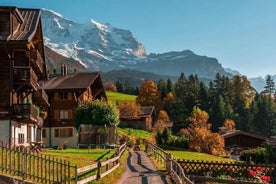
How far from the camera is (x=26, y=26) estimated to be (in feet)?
123

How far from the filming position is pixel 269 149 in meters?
40.7

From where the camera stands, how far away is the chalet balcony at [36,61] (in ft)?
126

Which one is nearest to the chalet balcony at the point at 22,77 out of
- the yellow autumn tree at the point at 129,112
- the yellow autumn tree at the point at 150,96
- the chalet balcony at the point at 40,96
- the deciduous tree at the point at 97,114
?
the chalet balcony at the point at 40,96

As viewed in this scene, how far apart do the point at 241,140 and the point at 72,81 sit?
42.6 m

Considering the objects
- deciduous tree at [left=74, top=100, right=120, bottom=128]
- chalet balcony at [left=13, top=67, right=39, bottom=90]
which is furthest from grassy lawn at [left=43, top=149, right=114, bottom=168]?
deciduous tree at [left=74, top=100, right=120, bottom=128]

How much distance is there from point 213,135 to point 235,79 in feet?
256

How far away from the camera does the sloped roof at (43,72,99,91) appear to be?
66.6 m

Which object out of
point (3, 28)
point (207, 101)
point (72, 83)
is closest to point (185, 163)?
point (3, 28)

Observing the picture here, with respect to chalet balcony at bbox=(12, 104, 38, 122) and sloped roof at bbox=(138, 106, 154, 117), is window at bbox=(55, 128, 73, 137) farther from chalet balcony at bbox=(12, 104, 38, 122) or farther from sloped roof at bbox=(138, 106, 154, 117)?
sloped roof at bbox=(138, 106, 154, 117)

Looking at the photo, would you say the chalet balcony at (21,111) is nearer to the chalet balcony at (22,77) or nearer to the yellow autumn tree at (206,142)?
the chalet balcony at (22,77)

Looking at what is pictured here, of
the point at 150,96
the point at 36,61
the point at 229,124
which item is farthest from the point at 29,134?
the point at 150,96

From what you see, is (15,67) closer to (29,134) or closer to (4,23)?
(4,23)

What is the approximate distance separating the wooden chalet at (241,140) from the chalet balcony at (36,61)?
5787cm

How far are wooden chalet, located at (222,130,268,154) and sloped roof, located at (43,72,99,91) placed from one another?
37689 mm
